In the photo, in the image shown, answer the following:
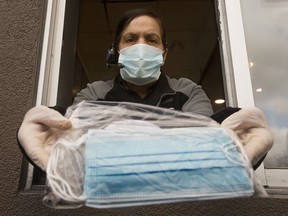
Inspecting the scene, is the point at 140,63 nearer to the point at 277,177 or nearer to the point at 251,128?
Answer: the point at 251,128

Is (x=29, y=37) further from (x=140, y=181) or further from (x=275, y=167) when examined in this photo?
(x=275, y=167)

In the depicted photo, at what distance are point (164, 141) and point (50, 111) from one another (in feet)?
0.93

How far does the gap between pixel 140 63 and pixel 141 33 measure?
0.14m

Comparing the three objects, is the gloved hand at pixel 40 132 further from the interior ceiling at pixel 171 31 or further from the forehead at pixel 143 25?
the interior ceiling at pixel 171 31

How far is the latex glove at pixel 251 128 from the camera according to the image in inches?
25.6

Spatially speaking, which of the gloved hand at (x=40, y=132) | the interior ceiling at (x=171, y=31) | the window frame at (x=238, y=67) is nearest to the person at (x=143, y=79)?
the window frame at (x=238, y=67)

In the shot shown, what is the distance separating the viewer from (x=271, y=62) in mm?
1331

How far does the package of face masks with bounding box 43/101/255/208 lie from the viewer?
537 millimetres

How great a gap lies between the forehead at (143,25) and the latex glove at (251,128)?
588 mm

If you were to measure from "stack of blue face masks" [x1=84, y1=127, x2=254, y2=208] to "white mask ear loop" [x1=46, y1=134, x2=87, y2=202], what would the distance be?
3 centimetres

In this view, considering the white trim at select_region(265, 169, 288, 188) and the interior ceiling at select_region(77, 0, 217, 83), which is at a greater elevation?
the interior ceiling at select_region(77, 0, 217, 83)

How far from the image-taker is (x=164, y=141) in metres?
0.59

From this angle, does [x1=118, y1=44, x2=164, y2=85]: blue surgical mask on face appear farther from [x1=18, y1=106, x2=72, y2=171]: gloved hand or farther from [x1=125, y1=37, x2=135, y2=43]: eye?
[x1=18, y1=106, x2=72, y2=171]: gloved hand

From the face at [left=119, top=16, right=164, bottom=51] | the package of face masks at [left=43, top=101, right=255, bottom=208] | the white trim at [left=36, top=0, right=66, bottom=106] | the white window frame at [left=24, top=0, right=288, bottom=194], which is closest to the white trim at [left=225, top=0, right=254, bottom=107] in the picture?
the white window frame at [left=24, top=0, right=288, bottom=194]
